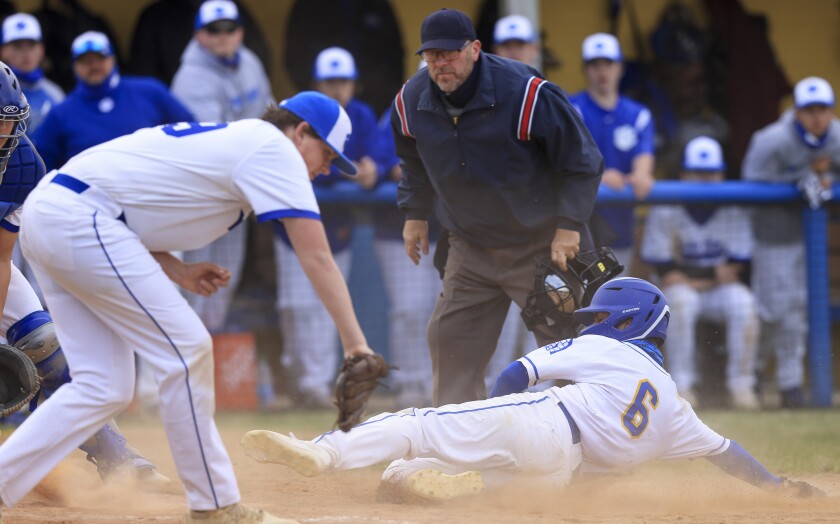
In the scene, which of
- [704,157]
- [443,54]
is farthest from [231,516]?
[704,157]

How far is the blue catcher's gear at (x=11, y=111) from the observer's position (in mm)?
5164

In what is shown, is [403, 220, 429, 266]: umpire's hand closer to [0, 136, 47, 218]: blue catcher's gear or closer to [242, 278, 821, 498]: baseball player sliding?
[242, 278, 821, 498]: baseball player sliding

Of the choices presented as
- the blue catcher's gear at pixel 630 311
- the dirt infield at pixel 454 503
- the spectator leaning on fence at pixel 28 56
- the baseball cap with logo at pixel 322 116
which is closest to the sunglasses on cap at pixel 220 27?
the spectator leaning on fence at pixel 28 56

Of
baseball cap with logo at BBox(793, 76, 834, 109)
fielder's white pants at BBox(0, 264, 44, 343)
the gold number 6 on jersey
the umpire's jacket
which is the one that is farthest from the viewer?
baseball cap with logo at BBox(793, 76, 834, 109)

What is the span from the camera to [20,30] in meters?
9.11

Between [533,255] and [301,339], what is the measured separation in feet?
11.4

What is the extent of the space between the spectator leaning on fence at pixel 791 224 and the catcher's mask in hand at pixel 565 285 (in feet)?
12.7

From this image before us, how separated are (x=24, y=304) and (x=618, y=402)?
8.72 ft

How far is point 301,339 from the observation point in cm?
935

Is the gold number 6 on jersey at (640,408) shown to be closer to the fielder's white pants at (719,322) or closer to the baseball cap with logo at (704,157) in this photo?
the fielder's white pants at (719,322)

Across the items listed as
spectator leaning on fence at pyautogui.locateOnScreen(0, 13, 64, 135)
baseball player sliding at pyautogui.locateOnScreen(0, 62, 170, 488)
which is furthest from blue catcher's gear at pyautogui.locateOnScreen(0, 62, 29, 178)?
spectator leaning on fence at pyautogui.locateOnScreen(0, 13, 64, 135)

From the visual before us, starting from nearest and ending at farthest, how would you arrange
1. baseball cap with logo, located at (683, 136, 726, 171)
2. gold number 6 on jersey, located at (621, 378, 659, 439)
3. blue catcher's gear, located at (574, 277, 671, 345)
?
gold number 6 on jersey, located at (621, 378, 659, 439), blue catcher's gear, located at (574, 277, 671, 345), baseball cap with logo, located at (683, 136, 726, 171)

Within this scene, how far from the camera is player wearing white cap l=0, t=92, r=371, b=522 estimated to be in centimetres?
435

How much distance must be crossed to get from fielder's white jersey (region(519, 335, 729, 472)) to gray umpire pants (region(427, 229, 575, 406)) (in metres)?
0.80
